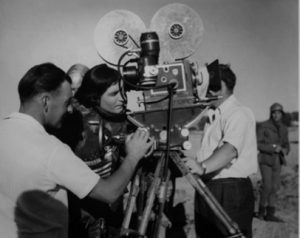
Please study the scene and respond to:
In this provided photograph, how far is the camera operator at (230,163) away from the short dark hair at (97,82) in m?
0.90

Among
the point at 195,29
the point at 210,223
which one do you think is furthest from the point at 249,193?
the point at 195,29

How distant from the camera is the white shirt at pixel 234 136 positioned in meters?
2.17

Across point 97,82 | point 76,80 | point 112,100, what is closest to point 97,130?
point 112,100

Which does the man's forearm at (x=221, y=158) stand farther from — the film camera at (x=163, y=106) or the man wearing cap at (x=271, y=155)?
the man wearing cap at (x=271, y=155)

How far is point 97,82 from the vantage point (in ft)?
7.23

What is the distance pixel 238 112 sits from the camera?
2.25 m

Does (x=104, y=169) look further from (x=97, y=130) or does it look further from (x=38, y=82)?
(x=38, y=82)

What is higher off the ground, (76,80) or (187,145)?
(76,80)

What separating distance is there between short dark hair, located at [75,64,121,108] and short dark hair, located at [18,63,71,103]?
662mm

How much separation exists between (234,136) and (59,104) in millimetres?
1277

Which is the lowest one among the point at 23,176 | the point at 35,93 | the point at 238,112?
the point at 23,176

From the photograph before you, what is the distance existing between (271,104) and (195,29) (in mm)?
3628

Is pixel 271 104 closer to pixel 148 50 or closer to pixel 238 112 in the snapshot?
pixel 238 112

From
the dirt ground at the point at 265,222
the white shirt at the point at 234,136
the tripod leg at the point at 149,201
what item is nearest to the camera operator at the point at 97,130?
the tripod leg at the point at 149,201
